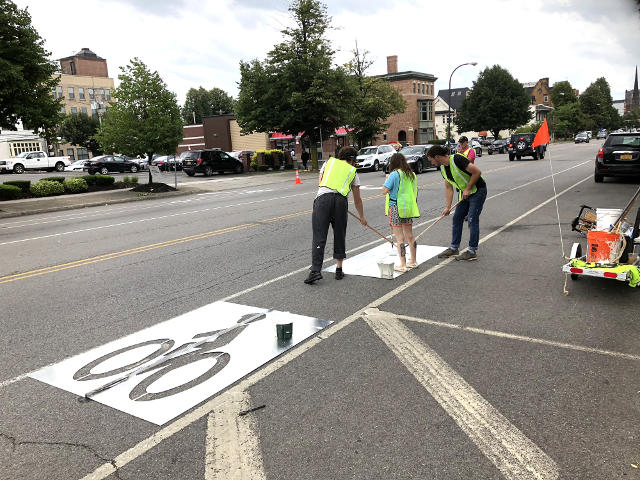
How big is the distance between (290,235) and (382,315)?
5.13 meters

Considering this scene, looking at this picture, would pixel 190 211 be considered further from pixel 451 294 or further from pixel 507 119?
pixel 507 119

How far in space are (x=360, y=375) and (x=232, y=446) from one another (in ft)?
4.07

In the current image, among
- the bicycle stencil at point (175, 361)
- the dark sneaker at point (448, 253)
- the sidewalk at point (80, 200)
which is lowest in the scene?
the bicycle stencil at point (175, 361)

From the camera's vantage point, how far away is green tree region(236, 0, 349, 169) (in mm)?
34188

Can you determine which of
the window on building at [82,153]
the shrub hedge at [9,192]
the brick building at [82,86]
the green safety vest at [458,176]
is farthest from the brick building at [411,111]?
the green safety vest at [458,176]

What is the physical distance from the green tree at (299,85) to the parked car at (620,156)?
785 inches

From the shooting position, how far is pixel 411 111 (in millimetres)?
74250

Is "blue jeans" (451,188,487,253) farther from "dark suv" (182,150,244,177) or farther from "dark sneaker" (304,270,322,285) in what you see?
"dark suv" (182,150,244,177)

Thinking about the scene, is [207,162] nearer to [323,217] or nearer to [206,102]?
[323,217]

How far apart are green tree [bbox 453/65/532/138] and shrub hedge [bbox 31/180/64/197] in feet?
218

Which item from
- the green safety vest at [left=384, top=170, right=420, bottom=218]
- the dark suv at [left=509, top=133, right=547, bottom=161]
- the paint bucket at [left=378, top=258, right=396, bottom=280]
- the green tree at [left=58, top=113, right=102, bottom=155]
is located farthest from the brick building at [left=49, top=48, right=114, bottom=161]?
the paint bucket at [left=378, top=258, right=396, bottom=280]

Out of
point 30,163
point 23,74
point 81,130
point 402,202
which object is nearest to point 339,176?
point 402,202

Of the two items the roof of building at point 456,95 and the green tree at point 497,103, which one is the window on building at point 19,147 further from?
the roof of building at point 456,95

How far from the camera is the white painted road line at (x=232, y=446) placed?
280 cm
